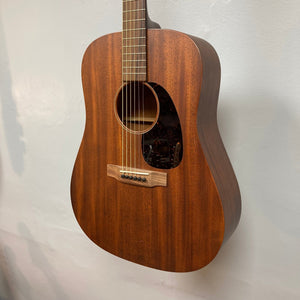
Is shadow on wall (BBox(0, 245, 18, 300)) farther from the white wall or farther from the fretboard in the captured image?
the fretboard

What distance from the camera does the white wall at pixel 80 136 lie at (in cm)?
88

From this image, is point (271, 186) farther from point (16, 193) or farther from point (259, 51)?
point (16, 193)

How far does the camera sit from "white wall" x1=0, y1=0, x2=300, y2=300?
876 millimetres

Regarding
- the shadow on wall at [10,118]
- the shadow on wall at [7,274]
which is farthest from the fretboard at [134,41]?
the shadow on wall at [7,274]

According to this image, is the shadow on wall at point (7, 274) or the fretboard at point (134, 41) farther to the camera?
the shadow on wall at point (7, 274)

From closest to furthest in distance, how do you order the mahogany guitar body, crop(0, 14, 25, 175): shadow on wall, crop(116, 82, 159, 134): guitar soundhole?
the mahogany guitar body → crop(116, 82, 159, 134): guitar soundhole → crop(0, 14, 25, 175): shadow on wall

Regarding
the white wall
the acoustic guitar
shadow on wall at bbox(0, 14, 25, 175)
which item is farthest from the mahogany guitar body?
shadow on wall at bbox(0, 14, 25, 175)

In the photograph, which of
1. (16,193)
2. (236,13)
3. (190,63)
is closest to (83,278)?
(16,193)

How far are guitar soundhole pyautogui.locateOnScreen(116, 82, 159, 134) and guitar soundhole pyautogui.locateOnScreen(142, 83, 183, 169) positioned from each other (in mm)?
51

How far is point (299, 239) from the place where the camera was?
88cm

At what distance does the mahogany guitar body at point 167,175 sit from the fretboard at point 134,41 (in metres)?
0.02

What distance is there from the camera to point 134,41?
0.76 m

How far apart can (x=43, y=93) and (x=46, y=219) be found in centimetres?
58

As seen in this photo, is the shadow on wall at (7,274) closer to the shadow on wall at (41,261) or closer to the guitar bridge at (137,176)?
the shadow on wall at (41,261)
